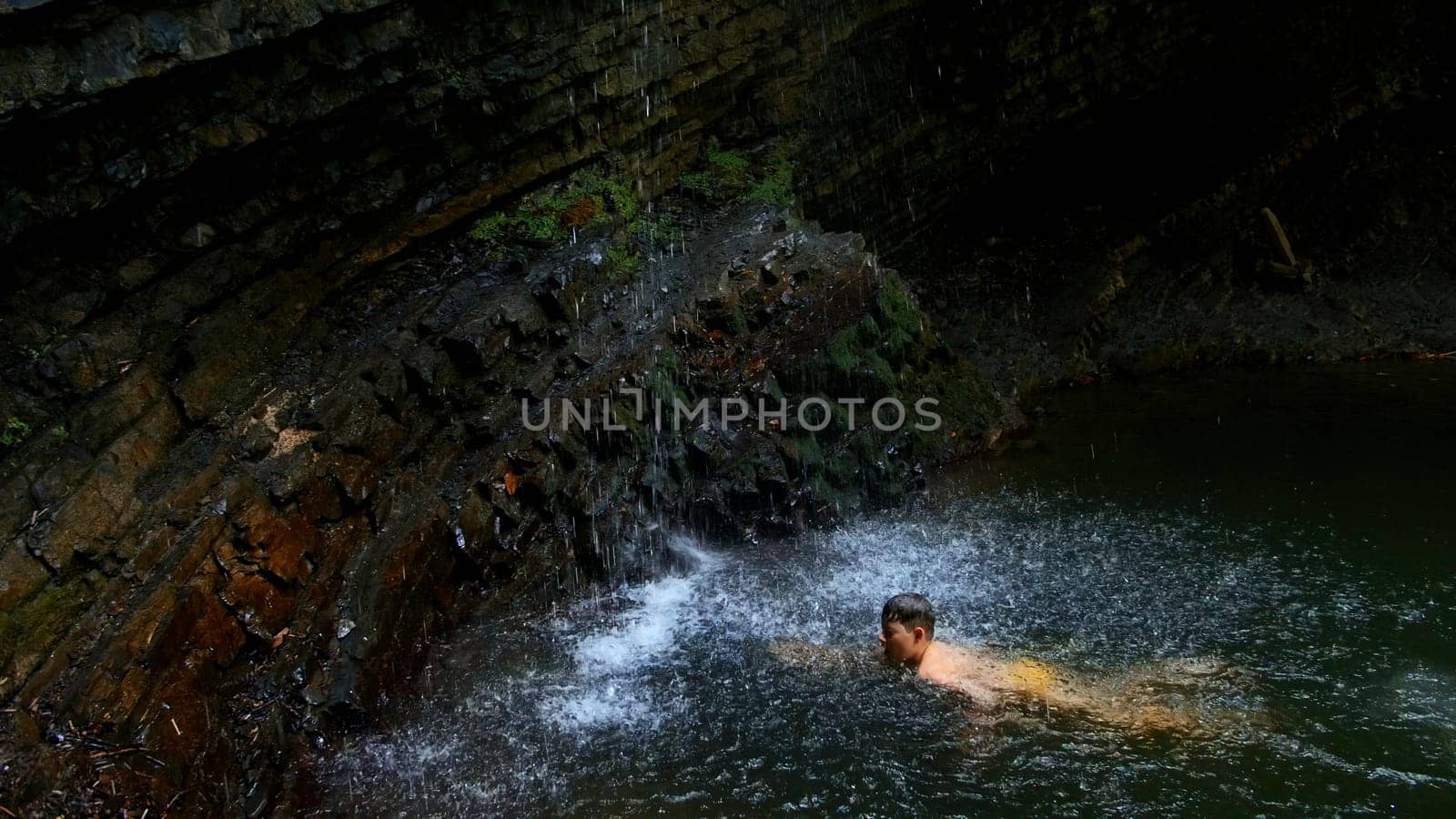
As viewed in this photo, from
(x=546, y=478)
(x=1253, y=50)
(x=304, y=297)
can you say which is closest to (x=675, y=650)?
(x=546, y=478)

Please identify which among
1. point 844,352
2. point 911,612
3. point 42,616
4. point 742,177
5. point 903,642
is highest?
point 742,177

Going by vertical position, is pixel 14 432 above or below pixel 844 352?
below

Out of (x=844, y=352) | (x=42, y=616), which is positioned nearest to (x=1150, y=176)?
(x=844, y=352)

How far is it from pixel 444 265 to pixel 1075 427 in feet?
18.6

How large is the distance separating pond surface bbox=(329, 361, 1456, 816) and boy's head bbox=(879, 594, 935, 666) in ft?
Result: 0.45

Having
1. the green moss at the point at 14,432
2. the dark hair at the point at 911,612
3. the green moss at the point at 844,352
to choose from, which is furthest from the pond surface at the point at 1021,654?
the green moss at the point at 14,432

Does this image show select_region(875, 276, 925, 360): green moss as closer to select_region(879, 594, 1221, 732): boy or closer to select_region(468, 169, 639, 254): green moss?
select_region(468, 169, 639, 254): green moss

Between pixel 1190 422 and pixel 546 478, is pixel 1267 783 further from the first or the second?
pixel 1190 422

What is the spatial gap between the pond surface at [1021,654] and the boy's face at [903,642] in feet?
0.37

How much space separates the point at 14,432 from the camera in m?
4.77

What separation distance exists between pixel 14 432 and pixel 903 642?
4703 mm

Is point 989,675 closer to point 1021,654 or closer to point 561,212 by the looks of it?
point 1021,654

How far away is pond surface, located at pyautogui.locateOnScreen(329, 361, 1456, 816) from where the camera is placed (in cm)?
377

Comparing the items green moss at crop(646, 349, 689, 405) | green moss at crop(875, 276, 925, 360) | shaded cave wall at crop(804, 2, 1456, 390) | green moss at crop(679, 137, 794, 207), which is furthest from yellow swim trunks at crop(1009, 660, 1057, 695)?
shaded cave wall at crop(804, 2, 1456, 390)
